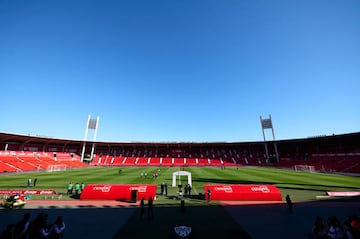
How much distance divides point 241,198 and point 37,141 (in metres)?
69.3

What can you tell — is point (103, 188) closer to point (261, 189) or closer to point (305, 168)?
point (261, 189)

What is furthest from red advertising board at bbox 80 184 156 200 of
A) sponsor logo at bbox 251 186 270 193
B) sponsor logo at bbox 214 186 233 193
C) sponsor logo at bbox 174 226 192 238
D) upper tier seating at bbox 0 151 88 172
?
upper tier seating at bbox 0 151 88 172

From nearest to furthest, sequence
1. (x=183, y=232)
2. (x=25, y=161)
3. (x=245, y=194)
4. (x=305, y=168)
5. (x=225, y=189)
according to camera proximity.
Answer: (x=183, y=232), (x=245, y=194), (x=225, y=189), (x=25, y=161), (x=305, y=168)

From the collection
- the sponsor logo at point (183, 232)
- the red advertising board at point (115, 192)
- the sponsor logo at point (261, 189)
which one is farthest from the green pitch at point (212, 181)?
the sponsor logo at point (183, 232)

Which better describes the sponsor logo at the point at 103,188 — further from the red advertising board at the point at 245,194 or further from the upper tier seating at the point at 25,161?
the upper tier seating at the point at 25,161

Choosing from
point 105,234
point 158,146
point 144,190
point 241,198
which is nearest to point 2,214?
point 105,234

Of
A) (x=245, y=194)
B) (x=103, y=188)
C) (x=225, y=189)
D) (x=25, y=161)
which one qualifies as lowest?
(x=245, y=194)

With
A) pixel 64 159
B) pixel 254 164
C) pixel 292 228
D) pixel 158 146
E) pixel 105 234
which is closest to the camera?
pixel 105 234

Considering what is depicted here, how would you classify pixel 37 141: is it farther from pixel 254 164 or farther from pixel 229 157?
pixel 254 164

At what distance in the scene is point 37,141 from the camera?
59.1 m

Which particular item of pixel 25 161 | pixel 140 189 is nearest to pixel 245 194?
pixel 140 189

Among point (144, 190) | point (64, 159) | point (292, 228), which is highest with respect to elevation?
point (64, 159)

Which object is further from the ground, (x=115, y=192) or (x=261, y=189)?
(x=261, y=189)

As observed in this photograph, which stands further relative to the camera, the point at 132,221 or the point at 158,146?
the point at 158,146
